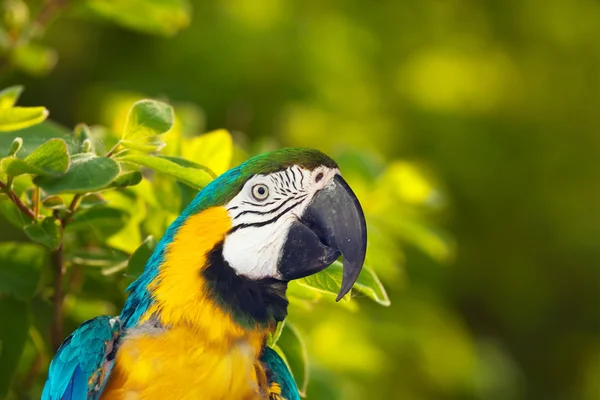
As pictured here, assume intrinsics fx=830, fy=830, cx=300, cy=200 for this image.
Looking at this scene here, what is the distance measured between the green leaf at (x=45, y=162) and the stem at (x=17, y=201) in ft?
0.15

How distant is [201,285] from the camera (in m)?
1.03

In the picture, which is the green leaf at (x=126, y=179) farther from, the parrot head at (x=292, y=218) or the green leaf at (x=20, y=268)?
the green leaf at (x=20, y=268)

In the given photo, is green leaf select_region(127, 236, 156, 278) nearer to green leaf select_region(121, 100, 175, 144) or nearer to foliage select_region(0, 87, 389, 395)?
foliage select_region(0, 87, 389, 395)

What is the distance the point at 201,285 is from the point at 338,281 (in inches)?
6.8

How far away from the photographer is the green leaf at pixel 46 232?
41.0 inches

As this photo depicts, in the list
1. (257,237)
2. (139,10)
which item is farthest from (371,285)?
(139,10)

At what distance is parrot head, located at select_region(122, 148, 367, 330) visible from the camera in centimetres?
100

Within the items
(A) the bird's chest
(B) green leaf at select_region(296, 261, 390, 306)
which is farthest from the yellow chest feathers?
(B) green leaf at select_region(296, 261, 390, 306)

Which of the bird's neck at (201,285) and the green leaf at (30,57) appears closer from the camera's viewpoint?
the bird's neck at (201,285)

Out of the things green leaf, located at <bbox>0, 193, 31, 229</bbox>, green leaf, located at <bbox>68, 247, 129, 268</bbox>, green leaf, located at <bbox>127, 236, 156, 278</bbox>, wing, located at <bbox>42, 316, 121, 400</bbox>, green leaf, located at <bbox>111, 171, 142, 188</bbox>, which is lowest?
wing, located at <bbox>42, 316, 121, 400</bbox>

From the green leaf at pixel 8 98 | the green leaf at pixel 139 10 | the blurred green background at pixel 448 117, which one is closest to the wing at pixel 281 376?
the green leaf at pixel 8 98

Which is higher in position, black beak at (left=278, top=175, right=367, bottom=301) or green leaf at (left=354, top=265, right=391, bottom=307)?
black beak at (left=278, top=175, right=367, bottom=301)

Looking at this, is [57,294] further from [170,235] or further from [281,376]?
[281,376]

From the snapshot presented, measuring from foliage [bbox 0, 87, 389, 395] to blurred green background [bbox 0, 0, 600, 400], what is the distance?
5.01 feet
